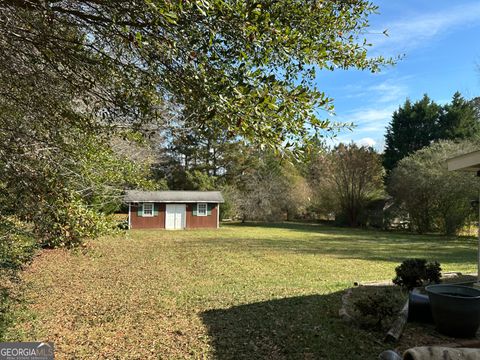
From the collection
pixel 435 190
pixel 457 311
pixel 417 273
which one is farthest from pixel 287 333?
pixel 435 190

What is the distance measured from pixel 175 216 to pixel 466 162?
76.0 ft

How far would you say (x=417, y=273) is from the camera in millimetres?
7020

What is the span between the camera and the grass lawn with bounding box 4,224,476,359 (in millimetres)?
4758

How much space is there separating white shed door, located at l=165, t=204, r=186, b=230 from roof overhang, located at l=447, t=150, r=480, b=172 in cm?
2245

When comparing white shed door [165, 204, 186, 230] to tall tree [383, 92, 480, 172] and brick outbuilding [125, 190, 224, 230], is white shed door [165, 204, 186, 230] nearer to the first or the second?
brick outbuilding [125, 190, 224, 230]

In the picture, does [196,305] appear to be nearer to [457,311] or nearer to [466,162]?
[457,311]

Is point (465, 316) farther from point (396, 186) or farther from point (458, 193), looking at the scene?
point (396, 186)

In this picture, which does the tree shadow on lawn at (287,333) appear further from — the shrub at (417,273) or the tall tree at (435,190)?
the tall tree at (435,190)

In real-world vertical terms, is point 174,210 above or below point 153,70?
below

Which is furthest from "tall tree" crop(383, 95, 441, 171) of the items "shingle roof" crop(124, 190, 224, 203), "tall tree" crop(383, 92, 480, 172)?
"shingle roof" crop(124, 190, 224, 203)

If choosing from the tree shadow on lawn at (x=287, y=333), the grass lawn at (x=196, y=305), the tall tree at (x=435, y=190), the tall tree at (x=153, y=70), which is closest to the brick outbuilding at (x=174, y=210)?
the tall tree at (x=435, y=190)

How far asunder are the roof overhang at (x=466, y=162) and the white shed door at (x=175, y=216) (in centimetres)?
2245

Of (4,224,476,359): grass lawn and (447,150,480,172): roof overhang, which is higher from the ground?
(447,150,480,172): roof overhang

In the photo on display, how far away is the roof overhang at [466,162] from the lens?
21.9 ft
